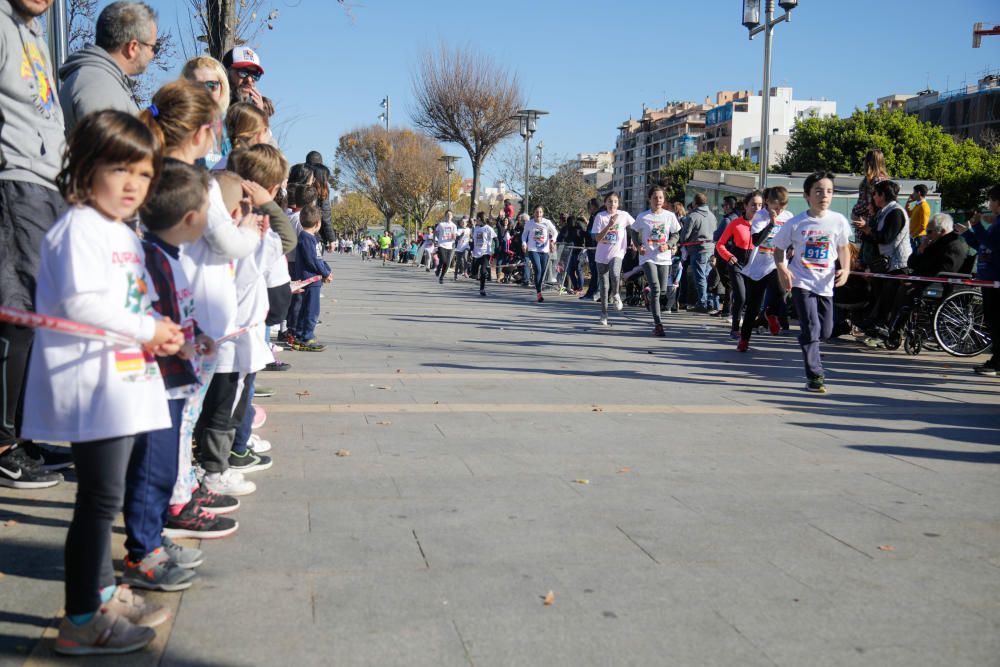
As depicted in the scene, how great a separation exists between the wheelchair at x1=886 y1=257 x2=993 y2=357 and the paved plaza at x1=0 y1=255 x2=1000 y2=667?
292 centimetres

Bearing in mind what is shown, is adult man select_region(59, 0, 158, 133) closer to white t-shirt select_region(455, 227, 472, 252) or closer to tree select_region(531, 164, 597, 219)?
white t-shirt select_region(455, 227, 472, 252)

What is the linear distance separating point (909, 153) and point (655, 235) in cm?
5194

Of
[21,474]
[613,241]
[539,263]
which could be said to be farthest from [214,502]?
[539,263]

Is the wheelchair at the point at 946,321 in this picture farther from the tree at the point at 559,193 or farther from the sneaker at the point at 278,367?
the tree at the point at 559,193

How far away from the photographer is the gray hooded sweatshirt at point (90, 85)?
4.26 metres

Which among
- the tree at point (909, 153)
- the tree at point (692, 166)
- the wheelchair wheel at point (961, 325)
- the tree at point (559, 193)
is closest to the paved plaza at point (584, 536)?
the wheelchair wheel at point (961, 325)

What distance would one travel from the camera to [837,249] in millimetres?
8047

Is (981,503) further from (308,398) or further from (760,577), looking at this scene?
(308,398)

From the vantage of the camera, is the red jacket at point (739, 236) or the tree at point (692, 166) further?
the tree at point (692, 166)

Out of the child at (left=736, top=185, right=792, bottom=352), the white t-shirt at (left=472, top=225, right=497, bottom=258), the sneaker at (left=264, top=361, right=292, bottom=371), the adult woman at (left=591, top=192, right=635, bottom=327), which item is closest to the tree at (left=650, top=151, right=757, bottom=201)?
the white t-shirt at (left=472, top=225, right=497, bottom=258)

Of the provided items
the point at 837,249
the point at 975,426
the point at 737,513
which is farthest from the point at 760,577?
the point at 837,249

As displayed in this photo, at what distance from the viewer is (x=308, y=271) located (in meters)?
9.26

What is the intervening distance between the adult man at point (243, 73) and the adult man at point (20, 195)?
2.41 m

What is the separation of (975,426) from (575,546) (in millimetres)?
4192
